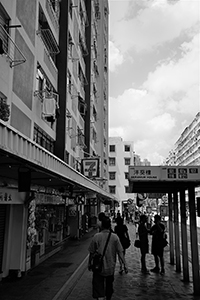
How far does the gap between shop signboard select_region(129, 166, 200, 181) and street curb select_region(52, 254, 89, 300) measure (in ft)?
11.0

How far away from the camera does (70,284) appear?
873 cm

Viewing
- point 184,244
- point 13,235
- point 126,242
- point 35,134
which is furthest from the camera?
point 35,134

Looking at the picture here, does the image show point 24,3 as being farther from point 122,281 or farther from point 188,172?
point 122,281

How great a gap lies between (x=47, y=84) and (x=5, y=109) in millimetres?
7220

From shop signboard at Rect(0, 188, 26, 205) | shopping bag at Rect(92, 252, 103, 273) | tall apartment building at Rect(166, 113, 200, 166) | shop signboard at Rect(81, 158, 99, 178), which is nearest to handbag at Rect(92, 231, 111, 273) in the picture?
shopping bag at Rect(92, 252, 103, 273)

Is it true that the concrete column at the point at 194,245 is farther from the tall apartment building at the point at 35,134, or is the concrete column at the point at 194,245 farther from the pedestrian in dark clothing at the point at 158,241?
the tall apartment building at the point at 35,134

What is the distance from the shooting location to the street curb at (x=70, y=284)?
7621 millimetres

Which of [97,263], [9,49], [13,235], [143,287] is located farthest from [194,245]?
[9,49]

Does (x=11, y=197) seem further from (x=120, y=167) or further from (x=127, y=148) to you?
(x=127, y=148)

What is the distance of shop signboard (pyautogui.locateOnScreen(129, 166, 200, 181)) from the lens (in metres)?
7.24

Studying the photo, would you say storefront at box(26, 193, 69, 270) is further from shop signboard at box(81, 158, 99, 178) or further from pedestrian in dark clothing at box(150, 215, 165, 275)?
shop signboard at box(81, 158, 99, 178)

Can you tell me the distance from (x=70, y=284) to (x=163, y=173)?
13.8 ft

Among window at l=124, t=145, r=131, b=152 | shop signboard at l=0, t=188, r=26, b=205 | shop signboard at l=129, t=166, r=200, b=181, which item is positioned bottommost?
shop signboard at l=0, t=188, r=26, b=205

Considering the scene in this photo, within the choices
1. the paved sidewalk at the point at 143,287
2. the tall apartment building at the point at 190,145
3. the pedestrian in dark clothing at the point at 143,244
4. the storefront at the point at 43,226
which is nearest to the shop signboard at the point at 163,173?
the paved sidewalk at the point at 143,287
